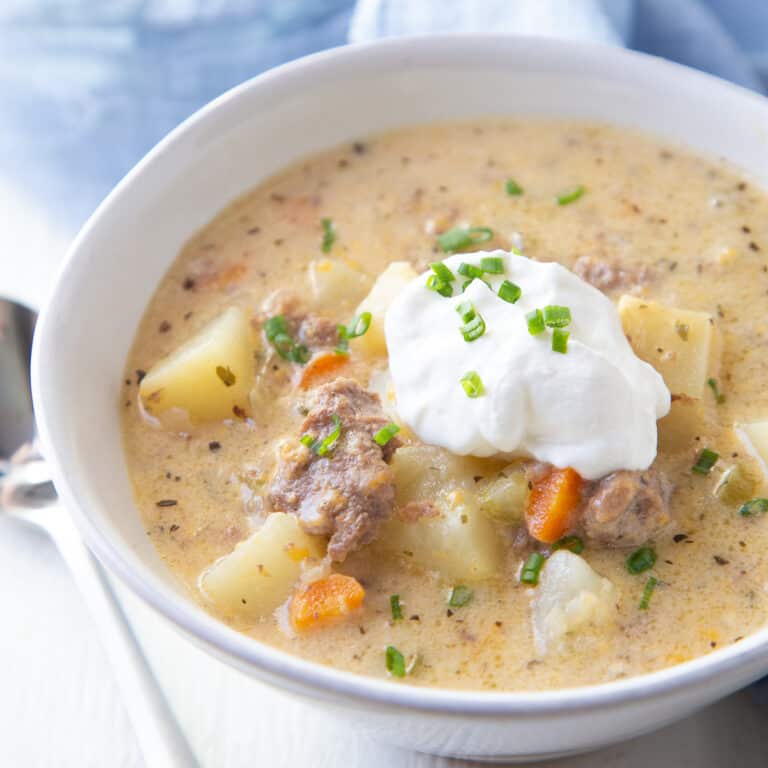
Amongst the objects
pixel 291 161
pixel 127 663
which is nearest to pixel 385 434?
pixel 127 663

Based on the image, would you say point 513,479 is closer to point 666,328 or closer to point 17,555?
point 666,328

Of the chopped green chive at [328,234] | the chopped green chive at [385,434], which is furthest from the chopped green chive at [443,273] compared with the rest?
the chopped green chive at [328,234]

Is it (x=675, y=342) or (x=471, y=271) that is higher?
(x=471, y=271)

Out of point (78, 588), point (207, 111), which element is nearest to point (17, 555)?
point (78, 588)

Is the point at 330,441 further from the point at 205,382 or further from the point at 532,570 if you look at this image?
the point at 532,570

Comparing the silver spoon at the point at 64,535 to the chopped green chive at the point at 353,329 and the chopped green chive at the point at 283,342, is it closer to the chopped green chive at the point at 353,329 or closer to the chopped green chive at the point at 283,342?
the chopped green chive at the point at 283,342
